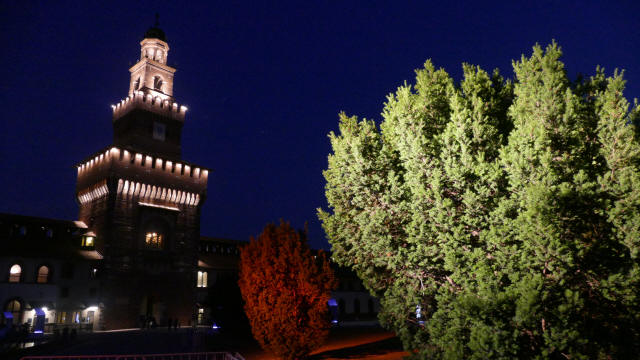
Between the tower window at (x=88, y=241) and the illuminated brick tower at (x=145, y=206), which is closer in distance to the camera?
the illuminated brick tower at (x=145, y=206)

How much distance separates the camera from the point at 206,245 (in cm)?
4903

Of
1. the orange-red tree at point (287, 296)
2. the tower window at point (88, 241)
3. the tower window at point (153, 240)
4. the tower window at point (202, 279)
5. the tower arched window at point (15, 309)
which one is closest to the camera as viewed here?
the orange-red tree at point (287, 296)

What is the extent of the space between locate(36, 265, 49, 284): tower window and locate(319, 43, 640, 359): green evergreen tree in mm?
29666

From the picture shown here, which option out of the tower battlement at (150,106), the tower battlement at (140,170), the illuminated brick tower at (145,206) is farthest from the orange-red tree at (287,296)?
the tower battlement at (150,106)

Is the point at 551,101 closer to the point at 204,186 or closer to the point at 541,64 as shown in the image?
the point at 541,64

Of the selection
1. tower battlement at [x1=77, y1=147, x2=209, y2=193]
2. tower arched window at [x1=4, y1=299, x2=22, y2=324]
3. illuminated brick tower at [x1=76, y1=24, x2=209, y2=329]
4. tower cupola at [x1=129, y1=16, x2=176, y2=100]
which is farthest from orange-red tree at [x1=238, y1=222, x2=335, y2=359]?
tower cupola at [x1=129, y1=16, x2=176, y2=100]

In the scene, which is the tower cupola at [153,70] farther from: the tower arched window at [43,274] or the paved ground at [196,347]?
the paved ground at [196,347]

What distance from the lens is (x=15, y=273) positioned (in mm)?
31734

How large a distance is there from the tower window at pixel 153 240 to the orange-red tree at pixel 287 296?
2370 centimetres

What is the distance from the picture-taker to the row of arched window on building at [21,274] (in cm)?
3152

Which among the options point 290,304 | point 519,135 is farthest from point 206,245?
point 519,135

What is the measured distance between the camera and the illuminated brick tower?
35.2m

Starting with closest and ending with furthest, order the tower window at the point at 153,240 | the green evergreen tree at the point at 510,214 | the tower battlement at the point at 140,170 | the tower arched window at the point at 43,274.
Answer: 1. the green evergreen tree at the point at 510,214
2. the tower arched window at the point at 43,274
3. the tower battlement at the point at 140,170
4. the tower window at the point at 153,240

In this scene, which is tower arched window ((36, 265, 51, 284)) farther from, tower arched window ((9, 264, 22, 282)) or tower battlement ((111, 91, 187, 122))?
tower battlement ((111, 91, 187, 122))
